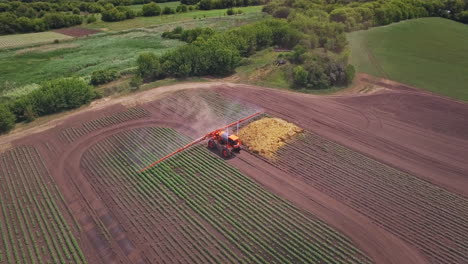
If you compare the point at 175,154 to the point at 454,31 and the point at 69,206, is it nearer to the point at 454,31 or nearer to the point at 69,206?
the point at 69,206

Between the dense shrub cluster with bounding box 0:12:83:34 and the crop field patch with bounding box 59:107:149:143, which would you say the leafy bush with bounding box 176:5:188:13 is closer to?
the dense shrub cluster with bounding box 0:12:83:34

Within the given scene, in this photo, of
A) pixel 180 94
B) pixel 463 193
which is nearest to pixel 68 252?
pixel 180 94

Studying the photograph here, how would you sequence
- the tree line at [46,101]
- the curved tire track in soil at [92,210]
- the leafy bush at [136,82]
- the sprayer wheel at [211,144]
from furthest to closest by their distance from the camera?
1. the leafy bush at [136,82]
2. the tree line at [46,101]
3. the sprayer wheel at [211,144]
4. the curved tire track in soil at [92,210]

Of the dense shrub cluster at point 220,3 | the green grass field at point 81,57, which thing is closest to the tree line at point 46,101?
the green grass field at point 81,57

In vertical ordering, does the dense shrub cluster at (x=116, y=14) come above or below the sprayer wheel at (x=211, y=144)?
above

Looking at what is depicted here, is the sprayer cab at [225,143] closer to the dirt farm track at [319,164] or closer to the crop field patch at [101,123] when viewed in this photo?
the dirt farm track at [319,164]

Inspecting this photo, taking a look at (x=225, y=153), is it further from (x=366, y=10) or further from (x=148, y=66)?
(x=366, y=10)

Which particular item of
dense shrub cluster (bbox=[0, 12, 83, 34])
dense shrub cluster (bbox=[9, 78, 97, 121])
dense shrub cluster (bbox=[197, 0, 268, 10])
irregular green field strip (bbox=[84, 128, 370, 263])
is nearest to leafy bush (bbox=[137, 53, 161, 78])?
dense shrub cluster (bbox=[9, 78, 97, 121])
